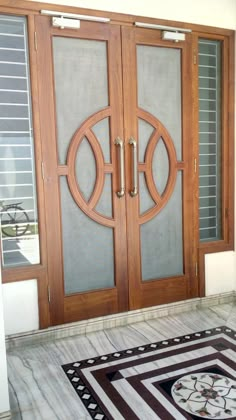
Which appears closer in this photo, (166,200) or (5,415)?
(5,415)

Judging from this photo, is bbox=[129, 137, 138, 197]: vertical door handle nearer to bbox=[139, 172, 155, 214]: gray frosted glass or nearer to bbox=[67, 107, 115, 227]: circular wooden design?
bbox=[139, 172, 155, 214]: gray frosted glass

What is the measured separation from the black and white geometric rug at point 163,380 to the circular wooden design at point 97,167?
99 cm

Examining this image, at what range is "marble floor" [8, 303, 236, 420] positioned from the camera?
6.33ft

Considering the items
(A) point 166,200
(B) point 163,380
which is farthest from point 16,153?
(B) point 163,380

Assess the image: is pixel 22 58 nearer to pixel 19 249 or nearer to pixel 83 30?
pixel 83 30

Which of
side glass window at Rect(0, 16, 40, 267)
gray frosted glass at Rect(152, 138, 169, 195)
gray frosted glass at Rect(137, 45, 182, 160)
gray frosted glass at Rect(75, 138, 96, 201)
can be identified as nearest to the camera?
side glass window at Rect(0, 16, 40, 267)

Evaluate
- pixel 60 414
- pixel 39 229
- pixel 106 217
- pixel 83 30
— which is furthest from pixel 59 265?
pixel 83 30

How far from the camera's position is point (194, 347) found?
8.33ft

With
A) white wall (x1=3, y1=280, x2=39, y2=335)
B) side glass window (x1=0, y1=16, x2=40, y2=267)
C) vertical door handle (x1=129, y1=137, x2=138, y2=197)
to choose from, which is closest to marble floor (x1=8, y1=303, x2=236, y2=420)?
white wall (x1=3, y1=280, x2=39, y2=335)

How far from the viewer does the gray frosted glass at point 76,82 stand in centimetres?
261

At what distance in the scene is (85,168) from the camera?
274cm

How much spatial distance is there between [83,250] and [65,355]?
28.6 inches

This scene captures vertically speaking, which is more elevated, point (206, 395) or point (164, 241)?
point (164, 241)

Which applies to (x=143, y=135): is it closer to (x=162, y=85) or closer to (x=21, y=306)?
(x=162, y=85)
